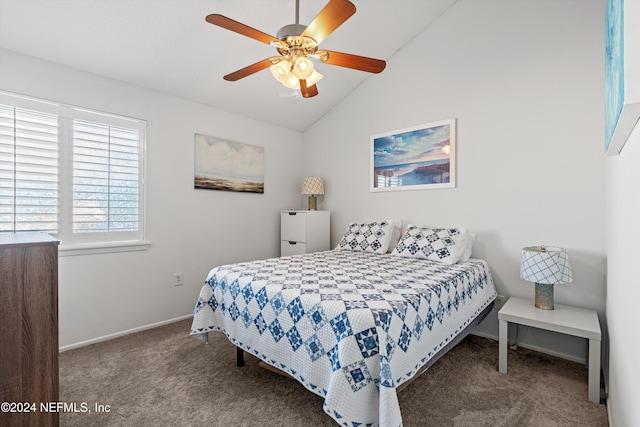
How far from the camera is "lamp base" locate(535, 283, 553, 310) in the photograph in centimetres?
231

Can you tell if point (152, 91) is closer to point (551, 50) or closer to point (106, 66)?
point (106, 66)

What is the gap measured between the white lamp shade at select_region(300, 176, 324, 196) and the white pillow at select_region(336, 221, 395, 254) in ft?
2.60

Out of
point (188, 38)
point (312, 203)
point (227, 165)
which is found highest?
point (188, 38)

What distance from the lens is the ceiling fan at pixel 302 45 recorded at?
5.28 ft

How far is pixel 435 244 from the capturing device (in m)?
2.85

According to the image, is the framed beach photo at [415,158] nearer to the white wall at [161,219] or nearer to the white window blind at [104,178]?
the white wall at [161,219]

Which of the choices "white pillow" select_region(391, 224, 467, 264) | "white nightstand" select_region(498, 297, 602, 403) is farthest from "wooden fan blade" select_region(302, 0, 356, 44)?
"white nightstand" select_region(498, 297, 602, 403)

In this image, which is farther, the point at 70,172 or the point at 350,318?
the point at 70,172

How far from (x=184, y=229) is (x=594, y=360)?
3488 mm

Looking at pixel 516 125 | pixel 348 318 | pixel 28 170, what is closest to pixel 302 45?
pixel 348 318

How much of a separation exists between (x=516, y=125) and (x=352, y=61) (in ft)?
5.54

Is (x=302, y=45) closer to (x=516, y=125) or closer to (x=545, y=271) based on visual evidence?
(x=516, y=125)

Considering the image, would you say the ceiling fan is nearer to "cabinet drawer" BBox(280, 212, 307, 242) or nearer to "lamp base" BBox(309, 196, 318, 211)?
"cabinet drawer" BBox(280, 212, 307, 242)

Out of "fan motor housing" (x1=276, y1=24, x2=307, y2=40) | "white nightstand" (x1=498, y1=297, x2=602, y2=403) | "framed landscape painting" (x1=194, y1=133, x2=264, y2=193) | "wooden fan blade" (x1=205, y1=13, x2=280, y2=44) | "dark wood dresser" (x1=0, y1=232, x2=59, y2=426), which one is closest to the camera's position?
"dark wood dresser" (x1=0, y1=232, x2=59, y2=426)
